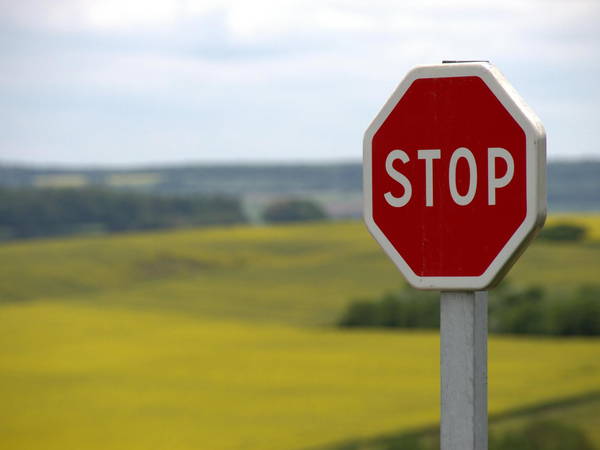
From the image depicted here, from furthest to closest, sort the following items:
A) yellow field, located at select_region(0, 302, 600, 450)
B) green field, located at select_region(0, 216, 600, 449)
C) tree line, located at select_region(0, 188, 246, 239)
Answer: tree line, located at select_region(0, 188, 246, 239), green field, located at select_region(0, 216, 600, 449), yellow field, located at select_region(0, 302, 600, 450)

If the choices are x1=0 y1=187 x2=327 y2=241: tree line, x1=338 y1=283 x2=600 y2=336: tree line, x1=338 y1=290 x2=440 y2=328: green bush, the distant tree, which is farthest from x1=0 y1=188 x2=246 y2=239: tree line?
x1=338 y1=283 x2=600 y2=336: tree line

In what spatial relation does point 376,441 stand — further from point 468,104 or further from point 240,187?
point 240,187

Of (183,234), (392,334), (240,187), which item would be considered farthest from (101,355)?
(240,187)

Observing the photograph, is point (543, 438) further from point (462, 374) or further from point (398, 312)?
point (398, 312)

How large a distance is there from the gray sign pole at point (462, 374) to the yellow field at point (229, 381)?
379 inches

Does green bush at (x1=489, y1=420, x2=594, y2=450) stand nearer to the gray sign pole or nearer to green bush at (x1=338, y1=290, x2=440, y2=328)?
the gray sign pole

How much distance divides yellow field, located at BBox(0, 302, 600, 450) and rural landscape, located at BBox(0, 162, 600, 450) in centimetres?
5

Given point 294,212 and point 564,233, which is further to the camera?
point 294,212

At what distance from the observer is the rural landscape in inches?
524

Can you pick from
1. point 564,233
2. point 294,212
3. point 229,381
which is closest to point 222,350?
point 229,381

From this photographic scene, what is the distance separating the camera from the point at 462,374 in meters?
2.46

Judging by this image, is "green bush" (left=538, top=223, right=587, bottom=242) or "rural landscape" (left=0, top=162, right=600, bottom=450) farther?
"green bush" (left=538, top=223, right=587, bottom=242)

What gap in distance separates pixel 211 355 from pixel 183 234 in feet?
73.0

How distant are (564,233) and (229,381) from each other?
66.7 ft
